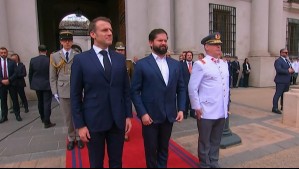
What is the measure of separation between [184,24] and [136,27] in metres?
2.07

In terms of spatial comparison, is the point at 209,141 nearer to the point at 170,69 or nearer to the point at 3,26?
the point at 170,69

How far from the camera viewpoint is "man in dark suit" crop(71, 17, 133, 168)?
2451 mm

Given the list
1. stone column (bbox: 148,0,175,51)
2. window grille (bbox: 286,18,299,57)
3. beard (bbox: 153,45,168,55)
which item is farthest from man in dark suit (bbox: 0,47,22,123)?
window grille (bbox: 286,18,299,57)

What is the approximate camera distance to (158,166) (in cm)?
316

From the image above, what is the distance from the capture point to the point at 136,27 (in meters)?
10.4

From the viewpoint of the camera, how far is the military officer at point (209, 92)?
3.25 meters

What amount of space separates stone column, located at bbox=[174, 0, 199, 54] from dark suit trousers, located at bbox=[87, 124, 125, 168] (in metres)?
8.60

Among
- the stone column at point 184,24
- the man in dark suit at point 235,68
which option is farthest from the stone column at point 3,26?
the man in dark suit at point 235,68

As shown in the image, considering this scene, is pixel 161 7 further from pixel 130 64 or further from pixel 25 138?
pixel 25 138

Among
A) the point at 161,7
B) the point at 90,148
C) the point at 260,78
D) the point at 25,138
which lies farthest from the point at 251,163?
the point at 260,78

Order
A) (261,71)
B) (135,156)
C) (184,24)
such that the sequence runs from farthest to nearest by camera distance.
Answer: (261,71), (184,24), (135,156)

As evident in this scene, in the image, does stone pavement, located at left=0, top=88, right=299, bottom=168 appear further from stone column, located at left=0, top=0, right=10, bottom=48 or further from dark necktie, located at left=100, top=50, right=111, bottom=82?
stone column, located at left=0, top=0, right=10, bottom=48

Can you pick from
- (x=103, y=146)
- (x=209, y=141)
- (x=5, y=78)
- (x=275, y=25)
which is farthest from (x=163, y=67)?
(x=275, y=25)

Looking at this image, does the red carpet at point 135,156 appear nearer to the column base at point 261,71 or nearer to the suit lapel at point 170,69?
the suit lapel at point 170,69
